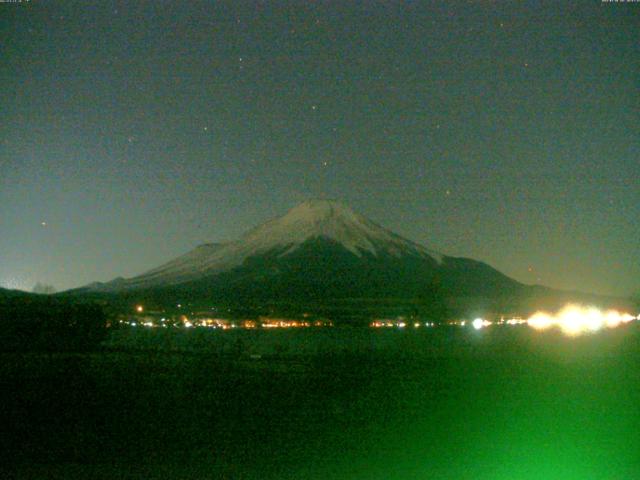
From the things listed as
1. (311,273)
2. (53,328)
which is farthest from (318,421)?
(311,273)

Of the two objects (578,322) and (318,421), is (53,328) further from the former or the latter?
(578,322)

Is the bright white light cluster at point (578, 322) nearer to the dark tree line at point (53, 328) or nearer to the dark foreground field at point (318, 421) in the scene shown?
the dark tree line at point (53, 328)

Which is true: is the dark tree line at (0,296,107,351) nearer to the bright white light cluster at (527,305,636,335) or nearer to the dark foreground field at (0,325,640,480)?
the dark foreground field at (0,325,640,480)

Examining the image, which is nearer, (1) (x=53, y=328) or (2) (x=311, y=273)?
(1) (x=53, y=328)

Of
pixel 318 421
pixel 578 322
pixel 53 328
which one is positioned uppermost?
pixel 53 328

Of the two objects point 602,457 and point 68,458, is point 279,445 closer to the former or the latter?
point 68,458

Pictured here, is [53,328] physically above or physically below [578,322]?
above

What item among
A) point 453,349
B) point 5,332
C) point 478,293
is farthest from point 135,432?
point 478,293

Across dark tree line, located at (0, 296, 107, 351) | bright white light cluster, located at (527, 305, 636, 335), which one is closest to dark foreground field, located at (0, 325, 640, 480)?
dark tree line, located at (0, 296, 107, 351)

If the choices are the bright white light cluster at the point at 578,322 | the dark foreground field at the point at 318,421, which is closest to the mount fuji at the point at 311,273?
the bright white light cluster at the point at 578,322

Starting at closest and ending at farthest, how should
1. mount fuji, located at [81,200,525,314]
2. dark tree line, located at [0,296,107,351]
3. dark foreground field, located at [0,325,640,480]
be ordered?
dark foreground field, located at [0,325,640,480] → dark tree line, located at [0,296,107,351] → mount fuji, located at [81,200,525,314]
